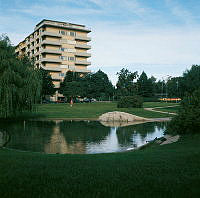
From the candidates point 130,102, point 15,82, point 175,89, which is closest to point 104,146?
point 15,82

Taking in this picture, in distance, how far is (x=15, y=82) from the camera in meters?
23.5

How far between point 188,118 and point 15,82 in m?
A: 15.6

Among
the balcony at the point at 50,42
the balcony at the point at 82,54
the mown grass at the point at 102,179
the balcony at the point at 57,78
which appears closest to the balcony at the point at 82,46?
the balcony at the point at 82,54

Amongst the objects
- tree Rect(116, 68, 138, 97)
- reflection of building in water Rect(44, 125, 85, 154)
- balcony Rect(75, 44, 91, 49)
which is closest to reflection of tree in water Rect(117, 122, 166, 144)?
reflection of building in water Rect(44, 125, 85, 154)

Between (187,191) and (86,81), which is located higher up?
(86,81)

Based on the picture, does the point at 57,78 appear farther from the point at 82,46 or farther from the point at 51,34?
the point at 82,46

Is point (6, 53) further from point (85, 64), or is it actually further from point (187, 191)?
point (85, 64)

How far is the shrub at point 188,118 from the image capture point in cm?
1440

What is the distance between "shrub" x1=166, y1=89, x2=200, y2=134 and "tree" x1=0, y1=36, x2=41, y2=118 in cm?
1405

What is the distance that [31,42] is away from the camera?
94250 millimetres

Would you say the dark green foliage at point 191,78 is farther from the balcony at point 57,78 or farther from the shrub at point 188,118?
the balcony at point 57,78

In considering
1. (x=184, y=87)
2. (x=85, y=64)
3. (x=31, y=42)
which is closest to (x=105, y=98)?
(x=85, y=64)

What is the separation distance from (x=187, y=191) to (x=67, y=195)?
220 centimetres

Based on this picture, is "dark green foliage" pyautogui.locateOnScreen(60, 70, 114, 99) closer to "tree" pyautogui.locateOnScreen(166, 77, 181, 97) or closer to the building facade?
the building facade
